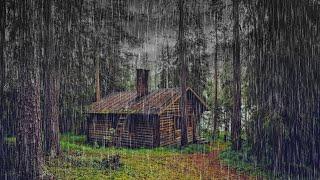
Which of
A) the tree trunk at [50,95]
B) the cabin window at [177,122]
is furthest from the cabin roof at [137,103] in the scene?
the tree trunk at [50,95]

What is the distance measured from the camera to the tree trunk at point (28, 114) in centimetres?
891

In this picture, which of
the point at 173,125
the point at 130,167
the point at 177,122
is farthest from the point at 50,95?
the point at 177,122

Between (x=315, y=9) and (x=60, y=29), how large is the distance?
10627 millimetres

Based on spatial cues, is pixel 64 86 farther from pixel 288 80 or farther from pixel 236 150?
pixel 288 80

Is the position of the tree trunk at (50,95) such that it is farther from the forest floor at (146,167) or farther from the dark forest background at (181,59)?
the forest floor at (146,167)

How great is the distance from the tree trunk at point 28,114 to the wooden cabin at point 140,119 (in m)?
9.34

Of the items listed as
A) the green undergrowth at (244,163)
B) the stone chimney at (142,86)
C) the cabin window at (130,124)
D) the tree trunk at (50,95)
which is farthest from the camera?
the stone chimney at (142,86)

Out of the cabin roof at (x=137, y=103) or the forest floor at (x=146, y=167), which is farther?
the cabin roof at (x=137, y=103)

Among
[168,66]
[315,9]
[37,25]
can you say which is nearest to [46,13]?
[37,25]

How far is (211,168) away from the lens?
525 inches

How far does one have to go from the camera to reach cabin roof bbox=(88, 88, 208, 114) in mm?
18477

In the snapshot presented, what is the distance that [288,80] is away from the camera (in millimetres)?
11023

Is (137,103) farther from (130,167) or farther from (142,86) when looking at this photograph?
(130,167)

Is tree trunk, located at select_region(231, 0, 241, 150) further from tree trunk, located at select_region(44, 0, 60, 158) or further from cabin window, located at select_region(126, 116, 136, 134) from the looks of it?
tree trunk, located at select_region(44, 0, 60, 158)
